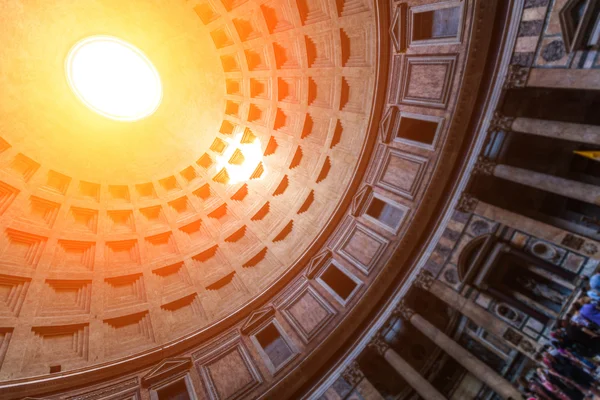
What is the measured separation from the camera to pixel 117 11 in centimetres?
1788

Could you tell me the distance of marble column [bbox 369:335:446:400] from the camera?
42.8 ft

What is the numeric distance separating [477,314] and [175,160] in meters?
19.2

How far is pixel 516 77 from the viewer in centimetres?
1180

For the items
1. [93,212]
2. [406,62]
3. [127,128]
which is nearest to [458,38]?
[406,62]

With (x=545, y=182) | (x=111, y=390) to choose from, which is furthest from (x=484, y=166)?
(x=111, y=390)

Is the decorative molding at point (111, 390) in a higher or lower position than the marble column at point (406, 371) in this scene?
higher

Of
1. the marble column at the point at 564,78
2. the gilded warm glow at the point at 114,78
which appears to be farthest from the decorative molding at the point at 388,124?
the gilded warm glow at the point at 114,78

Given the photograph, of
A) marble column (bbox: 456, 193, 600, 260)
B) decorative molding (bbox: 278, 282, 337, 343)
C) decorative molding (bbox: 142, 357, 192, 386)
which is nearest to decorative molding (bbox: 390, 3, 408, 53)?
marble column (bbox: 456, 193, 600, 260)

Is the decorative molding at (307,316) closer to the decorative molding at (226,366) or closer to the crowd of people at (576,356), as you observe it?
the decorative molding at (226,366)

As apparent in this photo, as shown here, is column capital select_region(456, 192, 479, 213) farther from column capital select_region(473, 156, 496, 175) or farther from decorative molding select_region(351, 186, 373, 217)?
decorative molding select_region(351, 186, 373, 217)

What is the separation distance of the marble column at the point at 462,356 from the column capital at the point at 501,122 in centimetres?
821

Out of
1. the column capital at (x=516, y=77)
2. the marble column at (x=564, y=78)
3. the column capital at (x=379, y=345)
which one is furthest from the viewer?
the column capital at (x=379, y=345)

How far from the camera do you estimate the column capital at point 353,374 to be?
15.1m

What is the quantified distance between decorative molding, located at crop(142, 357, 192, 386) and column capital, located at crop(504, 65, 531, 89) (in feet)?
63.3
